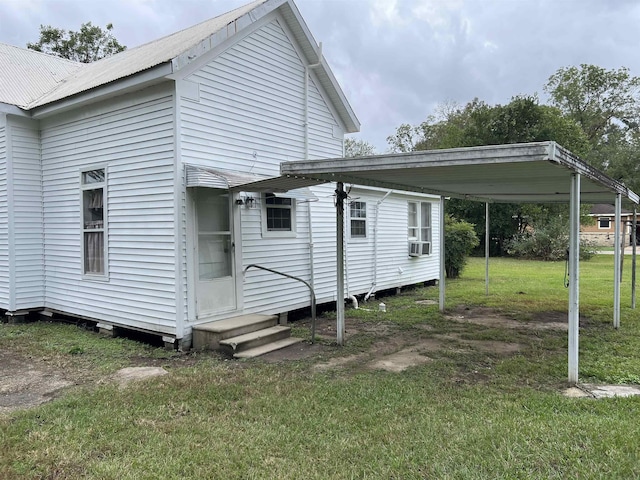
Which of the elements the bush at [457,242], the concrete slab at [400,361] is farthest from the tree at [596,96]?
the concrete slab at [400,361]

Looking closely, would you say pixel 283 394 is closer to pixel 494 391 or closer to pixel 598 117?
pixel 494 391

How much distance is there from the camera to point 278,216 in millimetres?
7891

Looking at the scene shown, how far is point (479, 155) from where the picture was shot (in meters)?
4.24

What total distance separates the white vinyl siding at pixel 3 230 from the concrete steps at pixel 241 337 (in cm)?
413

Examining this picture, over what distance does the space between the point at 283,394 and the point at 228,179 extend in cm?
317

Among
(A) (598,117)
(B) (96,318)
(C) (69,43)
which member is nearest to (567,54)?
(A) (598,117)

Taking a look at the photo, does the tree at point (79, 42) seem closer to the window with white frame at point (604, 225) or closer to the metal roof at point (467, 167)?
the metal roof at point (467, 167)

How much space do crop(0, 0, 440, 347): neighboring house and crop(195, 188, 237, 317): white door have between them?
0.07 ft

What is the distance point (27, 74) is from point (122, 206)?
4.83 meters

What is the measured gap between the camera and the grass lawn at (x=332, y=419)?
9.75ft

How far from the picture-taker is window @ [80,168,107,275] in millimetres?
7105

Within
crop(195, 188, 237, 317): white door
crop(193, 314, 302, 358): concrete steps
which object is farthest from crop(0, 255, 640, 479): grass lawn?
crop(195, 188, 237, 317): white door

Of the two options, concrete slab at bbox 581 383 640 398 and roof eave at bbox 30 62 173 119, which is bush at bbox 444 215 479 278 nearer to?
concrete slab at bbox 581 383 640 398

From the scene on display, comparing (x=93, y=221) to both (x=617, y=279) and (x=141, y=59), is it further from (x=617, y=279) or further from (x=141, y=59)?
(x=617, y=279)
